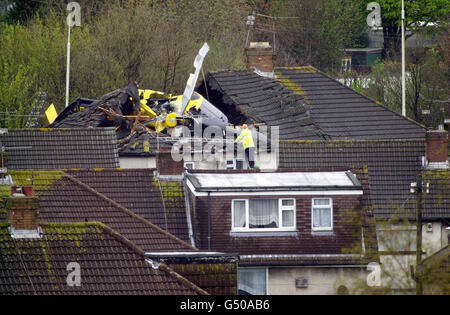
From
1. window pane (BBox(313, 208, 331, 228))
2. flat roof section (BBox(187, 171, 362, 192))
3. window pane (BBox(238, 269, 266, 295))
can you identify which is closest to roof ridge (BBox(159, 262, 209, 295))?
window pane (BBox(238, 269, 266, 295))

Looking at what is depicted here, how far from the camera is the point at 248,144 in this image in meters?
37.8

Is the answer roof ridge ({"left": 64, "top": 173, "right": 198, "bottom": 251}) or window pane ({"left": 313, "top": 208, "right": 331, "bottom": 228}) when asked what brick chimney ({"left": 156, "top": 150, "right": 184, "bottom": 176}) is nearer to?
roof ridge ({"left": 64, "top": 173, "right": 198, "bottom": 251})

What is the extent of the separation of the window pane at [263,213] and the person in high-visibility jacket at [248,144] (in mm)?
6251

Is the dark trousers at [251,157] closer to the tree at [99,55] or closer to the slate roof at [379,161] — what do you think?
the slate roof at [379,161]

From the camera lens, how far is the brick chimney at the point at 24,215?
84.8 feet

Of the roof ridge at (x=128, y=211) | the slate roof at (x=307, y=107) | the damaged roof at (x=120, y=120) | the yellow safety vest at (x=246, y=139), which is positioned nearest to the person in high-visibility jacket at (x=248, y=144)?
the yellow safety vest at (x=246, y=139)

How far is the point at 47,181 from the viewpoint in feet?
103

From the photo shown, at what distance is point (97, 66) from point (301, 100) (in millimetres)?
10437

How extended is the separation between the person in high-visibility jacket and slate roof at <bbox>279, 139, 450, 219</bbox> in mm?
810

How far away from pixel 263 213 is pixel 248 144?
6.35 metres

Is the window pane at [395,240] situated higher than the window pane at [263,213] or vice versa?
the window pane at [395,240]

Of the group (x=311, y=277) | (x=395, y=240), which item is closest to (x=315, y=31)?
(x=311, y=277)

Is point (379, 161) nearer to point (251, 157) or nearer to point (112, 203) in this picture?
point (251, 157)

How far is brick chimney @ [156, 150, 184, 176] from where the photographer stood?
107 ft
